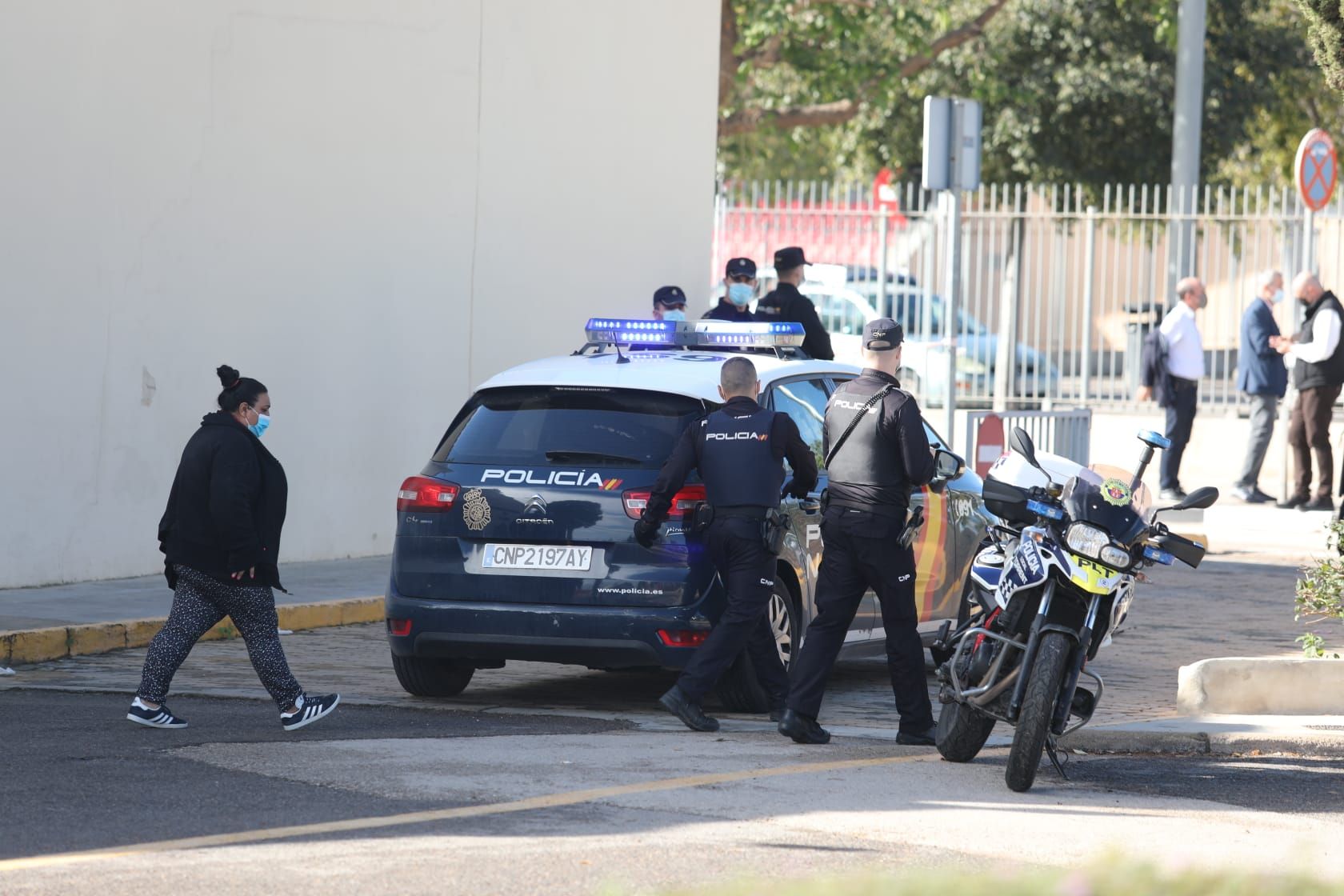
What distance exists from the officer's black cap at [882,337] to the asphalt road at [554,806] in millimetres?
1653

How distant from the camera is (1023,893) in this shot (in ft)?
11.1

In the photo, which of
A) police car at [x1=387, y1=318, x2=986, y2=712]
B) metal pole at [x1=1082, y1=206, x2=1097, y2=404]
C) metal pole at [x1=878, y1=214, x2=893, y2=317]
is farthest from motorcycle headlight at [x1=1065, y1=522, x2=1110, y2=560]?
metal pole at [x1=878, y1=214, x2=893, y2=317]

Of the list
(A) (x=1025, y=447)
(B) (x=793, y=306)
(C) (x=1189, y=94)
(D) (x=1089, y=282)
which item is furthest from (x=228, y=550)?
(C) (x=1189, y=94)

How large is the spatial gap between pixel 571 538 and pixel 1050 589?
2241mm

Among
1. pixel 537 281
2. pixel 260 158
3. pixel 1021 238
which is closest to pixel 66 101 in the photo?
pixel 260 158

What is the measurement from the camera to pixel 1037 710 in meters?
7.42

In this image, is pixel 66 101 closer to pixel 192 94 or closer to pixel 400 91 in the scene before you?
pixel 192 94

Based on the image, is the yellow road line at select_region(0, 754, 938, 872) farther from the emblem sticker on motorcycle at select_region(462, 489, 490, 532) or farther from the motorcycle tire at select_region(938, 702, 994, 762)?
the emblem sticker on motorcycle at select_region(462, 489, 490, 532)

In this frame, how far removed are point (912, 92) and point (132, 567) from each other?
2230cm

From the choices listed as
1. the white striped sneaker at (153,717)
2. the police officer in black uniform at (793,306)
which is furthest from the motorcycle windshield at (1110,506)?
the police officer in black uniform at (793,306)

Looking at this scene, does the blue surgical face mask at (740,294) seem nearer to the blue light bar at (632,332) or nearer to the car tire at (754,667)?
the blue light bar at (632,332)

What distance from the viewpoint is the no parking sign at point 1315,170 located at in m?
18.9

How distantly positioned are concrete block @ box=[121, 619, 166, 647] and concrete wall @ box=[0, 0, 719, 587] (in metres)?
1.53

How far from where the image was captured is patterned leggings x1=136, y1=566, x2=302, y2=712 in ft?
28.4
